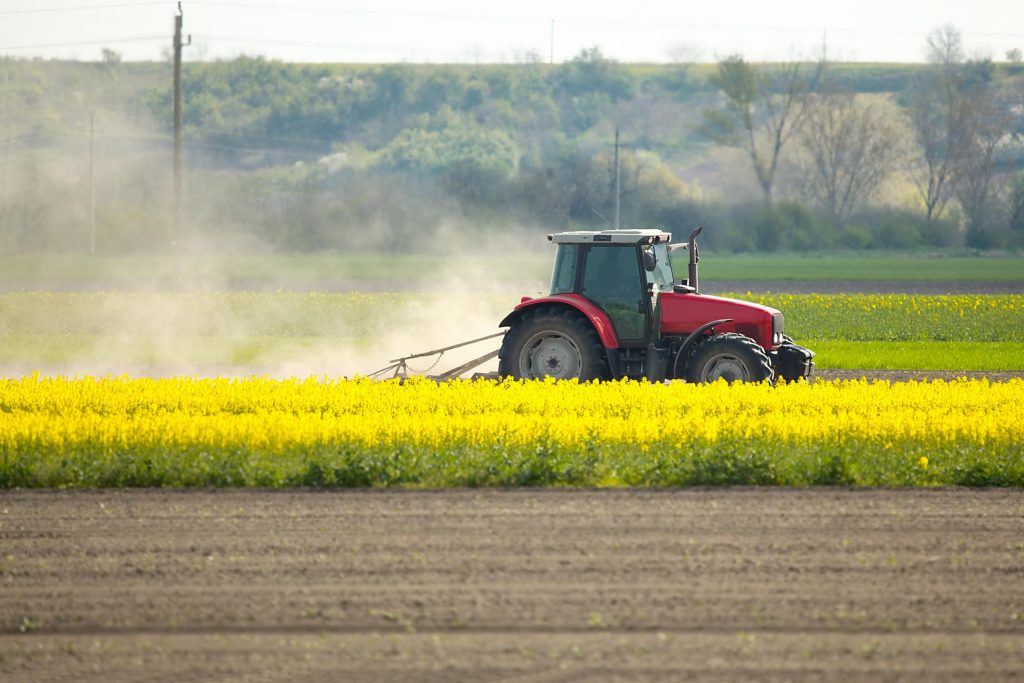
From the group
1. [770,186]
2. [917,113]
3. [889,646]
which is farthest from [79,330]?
[917,113]

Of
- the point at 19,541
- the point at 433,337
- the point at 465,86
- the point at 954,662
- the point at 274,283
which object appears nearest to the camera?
the point at 954,662

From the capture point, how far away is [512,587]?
29.7ft

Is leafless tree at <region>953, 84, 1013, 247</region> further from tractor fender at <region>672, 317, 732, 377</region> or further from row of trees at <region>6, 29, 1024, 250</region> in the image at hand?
tractor fender at <region>672, 317, 732, 377</region>

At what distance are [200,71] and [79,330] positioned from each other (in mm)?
88631

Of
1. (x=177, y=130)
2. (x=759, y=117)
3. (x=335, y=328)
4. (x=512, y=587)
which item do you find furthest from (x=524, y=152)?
(x=512, y=587)

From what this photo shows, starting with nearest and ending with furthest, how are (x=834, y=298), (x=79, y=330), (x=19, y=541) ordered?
(x=19, y=541)
(x=79, y=330)
(x=834, y=298)

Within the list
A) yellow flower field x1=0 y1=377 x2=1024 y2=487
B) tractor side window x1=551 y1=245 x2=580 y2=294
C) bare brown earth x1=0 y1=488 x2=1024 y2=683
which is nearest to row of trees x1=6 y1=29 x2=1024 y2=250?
tractor side window x1=551 y1=245 x2=580 y2=294

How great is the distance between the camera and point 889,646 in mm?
8000

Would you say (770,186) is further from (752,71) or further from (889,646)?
(889,646)

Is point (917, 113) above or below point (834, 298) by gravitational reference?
above

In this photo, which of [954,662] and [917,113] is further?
[917,113]

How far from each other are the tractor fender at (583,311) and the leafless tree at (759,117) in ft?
144

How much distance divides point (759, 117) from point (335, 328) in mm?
46401

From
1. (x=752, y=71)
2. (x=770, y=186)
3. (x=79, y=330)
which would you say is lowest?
(x=79, y=330)
